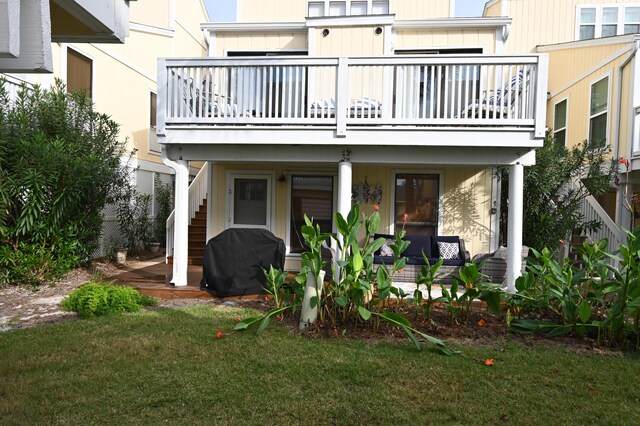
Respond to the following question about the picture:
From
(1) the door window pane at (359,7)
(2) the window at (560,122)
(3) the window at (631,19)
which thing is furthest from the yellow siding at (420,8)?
(3) the window at (631,19)

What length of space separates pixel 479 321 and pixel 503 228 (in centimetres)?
475

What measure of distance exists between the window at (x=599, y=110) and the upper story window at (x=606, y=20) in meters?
2.78

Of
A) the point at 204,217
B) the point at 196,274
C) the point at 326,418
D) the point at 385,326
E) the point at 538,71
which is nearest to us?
the point at 326,418

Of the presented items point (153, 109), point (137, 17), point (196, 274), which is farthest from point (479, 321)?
point (137, 17)

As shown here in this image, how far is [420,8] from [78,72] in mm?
8223

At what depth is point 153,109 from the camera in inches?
541

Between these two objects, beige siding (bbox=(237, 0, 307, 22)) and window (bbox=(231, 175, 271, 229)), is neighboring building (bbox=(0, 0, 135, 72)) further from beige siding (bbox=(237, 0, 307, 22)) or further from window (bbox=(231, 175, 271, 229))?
beige siding (bbox=(237, 0, 307, 22))

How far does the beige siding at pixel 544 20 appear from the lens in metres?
12.4

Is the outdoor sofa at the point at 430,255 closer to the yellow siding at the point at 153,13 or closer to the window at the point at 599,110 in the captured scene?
the window at the point at 599,110

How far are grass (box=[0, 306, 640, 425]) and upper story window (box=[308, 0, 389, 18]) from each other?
8.39 metres

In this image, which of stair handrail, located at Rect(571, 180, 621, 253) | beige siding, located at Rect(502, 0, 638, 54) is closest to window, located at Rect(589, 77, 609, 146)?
stair handrail, located at Rect(571, 180, 621, 253)

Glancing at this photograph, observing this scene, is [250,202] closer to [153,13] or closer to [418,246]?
[418,246]

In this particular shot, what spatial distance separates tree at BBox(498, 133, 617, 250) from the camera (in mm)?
8289

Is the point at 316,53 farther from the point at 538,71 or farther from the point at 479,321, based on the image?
the point at 479,321
